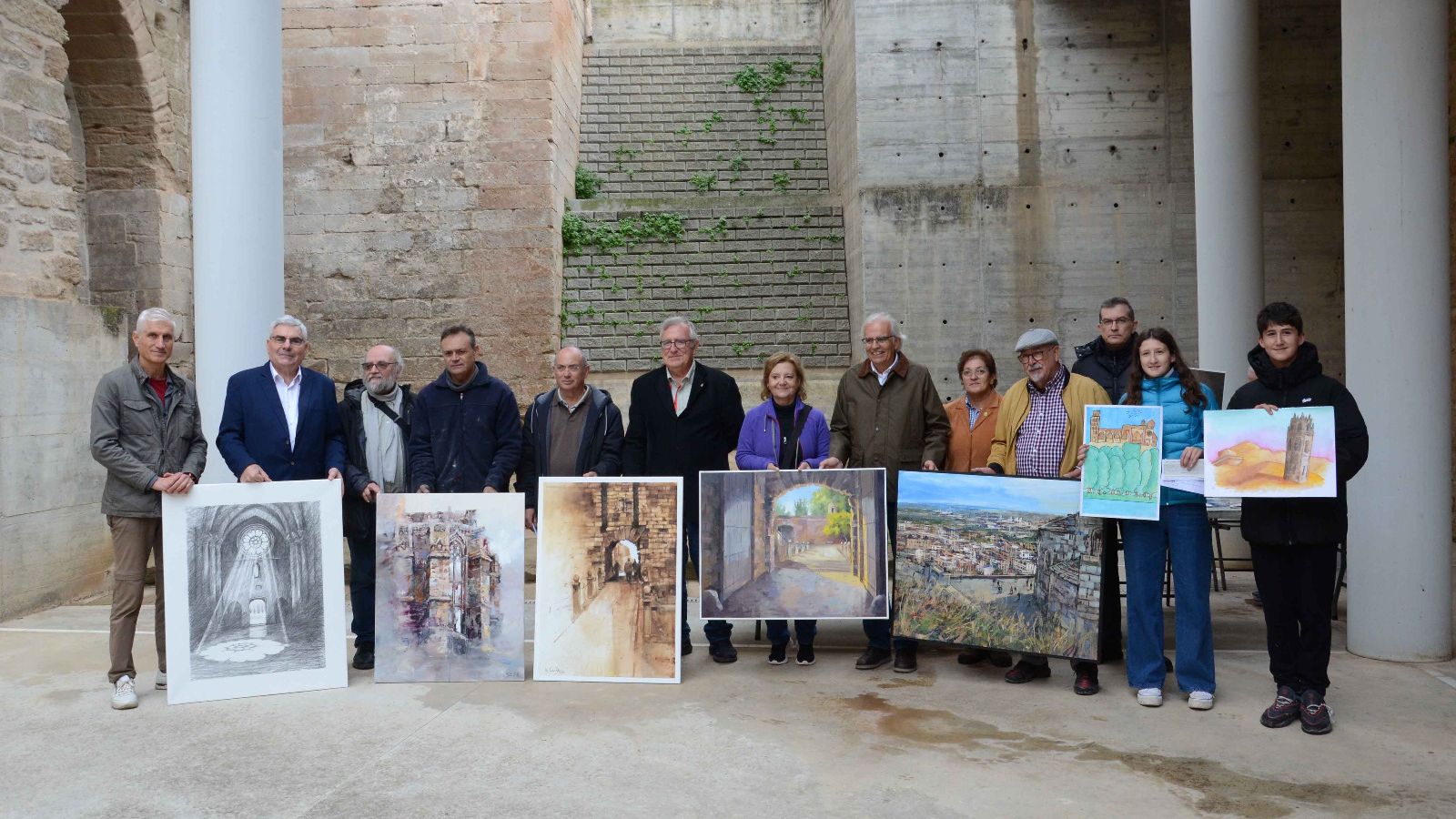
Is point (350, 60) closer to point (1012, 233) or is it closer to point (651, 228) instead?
point (651, 228)

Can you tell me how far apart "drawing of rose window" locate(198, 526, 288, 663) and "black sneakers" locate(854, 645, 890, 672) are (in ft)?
9.57

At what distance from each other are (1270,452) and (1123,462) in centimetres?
61

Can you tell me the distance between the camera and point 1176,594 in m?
4.76

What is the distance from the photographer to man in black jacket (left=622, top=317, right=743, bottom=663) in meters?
5.57

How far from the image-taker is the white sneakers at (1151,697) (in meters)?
4.68

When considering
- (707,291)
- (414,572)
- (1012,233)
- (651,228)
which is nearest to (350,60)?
(651,228)

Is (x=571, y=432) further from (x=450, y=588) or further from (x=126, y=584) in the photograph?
(x=126, y=584)

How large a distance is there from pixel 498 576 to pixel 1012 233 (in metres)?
9.46

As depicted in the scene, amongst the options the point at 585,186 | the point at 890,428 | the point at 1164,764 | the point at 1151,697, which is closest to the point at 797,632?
the point at 890,428

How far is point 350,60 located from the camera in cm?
1229

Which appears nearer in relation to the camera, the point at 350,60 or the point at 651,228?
the point at 350,60

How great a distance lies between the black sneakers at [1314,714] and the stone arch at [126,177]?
31.9ft

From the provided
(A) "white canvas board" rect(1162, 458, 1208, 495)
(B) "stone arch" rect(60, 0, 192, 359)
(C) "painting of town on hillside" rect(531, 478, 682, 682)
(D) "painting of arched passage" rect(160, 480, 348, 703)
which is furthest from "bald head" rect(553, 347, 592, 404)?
(B) "stone arch" rect(60, 0, 192, 359)

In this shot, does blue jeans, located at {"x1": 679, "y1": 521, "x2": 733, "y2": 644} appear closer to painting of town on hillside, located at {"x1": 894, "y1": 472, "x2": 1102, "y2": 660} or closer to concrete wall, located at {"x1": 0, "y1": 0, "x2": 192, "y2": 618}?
painting of town on hillside, located at {"x1": 894, "y1": 472, "x2": 1102, "y2": 660}
